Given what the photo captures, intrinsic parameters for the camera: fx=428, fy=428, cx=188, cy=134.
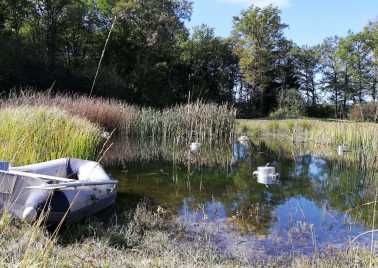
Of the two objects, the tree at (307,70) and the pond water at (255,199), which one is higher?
the tree at (307,70)

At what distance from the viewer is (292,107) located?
75.6 feet

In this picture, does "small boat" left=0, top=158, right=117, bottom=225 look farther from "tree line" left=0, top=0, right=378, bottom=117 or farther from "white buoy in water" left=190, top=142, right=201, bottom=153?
"tree line" left=0, top=0, right=378, bottom=117

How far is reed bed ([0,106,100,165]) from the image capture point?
480 centimetres

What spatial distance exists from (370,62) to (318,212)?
26.0 m

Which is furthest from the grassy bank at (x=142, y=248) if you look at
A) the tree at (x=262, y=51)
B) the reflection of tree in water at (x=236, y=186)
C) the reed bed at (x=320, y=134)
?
the tree at (x=262, y=51)

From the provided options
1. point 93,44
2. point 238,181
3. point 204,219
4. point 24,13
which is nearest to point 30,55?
point 24,13

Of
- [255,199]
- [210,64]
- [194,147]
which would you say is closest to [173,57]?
[210,64]

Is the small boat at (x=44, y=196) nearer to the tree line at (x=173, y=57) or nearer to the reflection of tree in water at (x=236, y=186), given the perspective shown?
the reflection of tree in water at (x=236, y=186)

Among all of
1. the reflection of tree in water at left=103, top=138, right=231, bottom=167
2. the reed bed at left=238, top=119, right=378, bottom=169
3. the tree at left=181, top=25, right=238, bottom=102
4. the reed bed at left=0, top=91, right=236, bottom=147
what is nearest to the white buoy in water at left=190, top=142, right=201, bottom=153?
the reflection of tree in water at left=103, top=138, right=231, bottom=167

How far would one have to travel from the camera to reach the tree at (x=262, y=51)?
27.3 m

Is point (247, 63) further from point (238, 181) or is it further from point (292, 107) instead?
point (238, 181)

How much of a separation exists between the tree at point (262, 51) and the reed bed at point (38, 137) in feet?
71.4

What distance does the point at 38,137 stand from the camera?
529 cm

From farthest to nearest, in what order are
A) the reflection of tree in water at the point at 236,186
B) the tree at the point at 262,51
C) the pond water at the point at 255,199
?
the tree at the point at 262,51, the reflection of tree in water at the point at 236,186, the pond water at the point at 255,199
